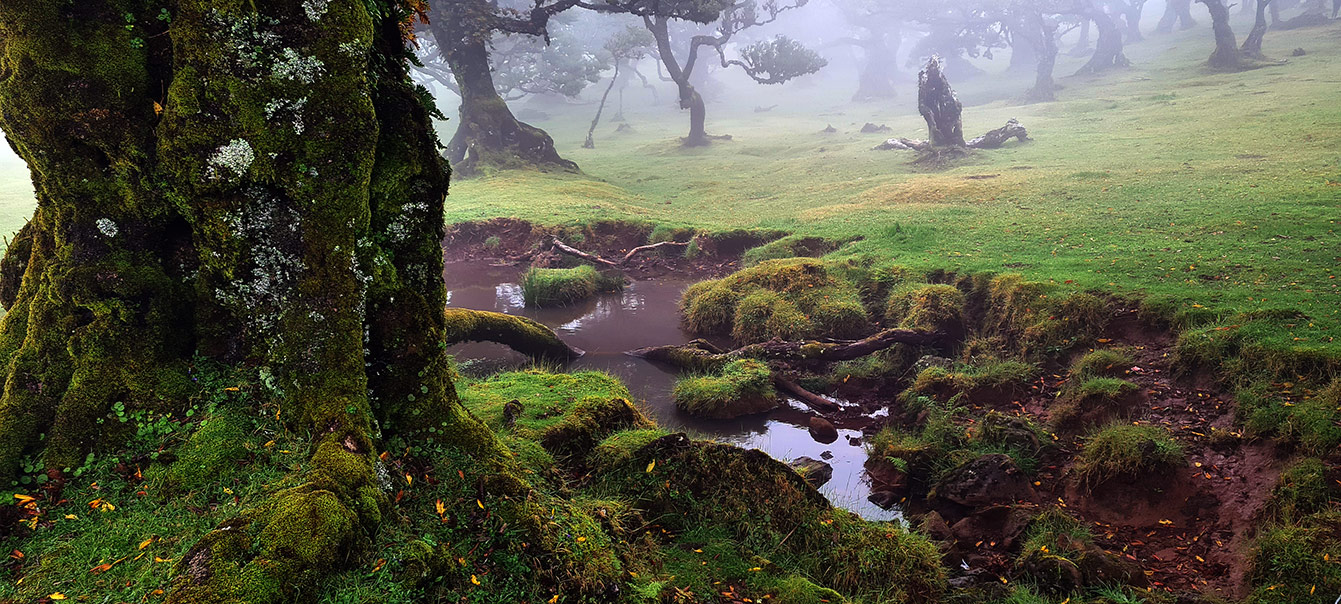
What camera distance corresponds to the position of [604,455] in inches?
220

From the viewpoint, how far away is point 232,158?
3.50 metres

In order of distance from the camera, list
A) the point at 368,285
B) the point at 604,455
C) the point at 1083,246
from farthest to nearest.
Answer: the point at 1083,246 → the point at 604,455 → the point at 368,285

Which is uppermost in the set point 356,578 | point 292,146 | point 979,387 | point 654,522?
point 292,146

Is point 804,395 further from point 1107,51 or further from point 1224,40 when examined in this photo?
point 1107,51

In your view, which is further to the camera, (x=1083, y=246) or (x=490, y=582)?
(x=1083, y=246)

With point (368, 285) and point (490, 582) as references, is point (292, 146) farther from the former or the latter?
point (490, 582)

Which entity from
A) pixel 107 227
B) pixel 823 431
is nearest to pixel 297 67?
pixel 107 227

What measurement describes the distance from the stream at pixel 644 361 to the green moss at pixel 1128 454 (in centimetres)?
187

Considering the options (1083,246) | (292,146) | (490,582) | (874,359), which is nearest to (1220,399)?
(874,359)

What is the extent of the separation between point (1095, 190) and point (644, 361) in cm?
1127

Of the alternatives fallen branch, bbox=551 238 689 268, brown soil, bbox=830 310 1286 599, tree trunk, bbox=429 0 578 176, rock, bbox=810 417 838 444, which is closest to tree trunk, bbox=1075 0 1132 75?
tree trunk, bbox=429 0 578 176

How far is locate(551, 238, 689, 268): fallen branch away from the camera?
600 inches

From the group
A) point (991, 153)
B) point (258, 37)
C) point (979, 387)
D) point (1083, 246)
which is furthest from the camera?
point (991, 153)

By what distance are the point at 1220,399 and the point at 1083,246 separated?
16.1 ft
